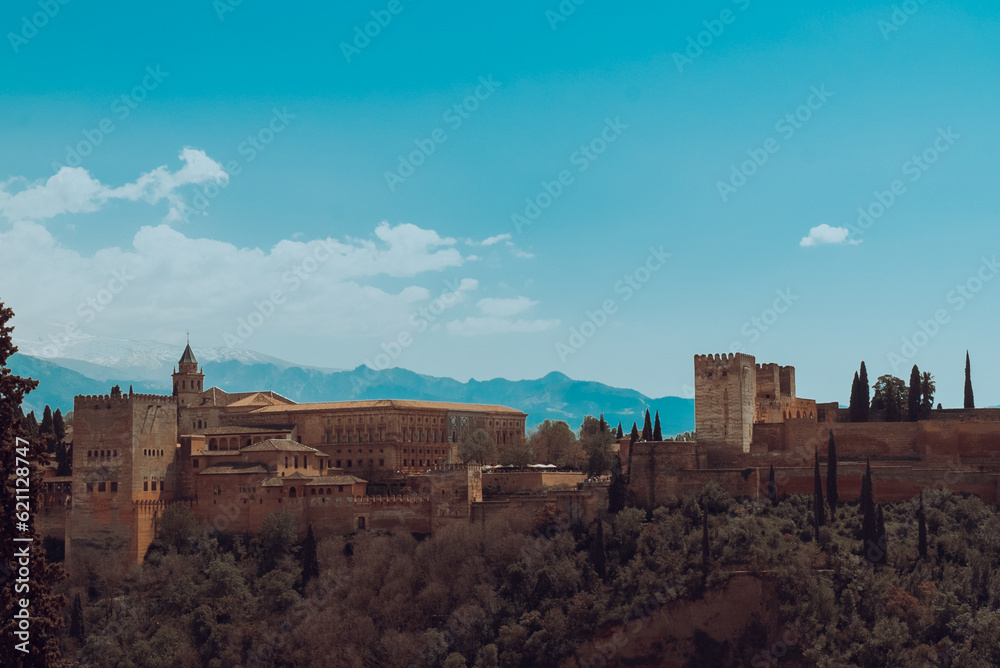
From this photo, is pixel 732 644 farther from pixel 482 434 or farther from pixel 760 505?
pixel 482 434

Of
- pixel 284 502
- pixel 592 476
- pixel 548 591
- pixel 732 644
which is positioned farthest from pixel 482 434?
pixel 732 644

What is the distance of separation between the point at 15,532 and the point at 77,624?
37.4m

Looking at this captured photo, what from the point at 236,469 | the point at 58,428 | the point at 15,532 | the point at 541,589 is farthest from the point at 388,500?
the point at 15,532

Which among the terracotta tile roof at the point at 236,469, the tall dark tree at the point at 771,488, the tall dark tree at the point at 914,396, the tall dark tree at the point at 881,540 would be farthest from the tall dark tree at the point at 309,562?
the tall dark tree at the point at 914,396

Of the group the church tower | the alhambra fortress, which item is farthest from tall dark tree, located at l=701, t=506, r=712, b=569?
the church tower

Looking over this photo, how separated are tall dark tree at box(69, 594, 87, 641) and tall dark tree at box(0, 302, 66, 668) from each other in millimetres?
36355

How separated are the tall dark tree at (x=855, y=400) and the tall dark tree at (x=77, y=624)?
134 ft

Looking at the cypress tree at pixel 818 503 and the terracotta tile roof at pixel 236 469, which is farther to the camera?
the terracotta tile roof at pixel 236 469

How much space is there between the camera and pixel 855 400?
206ft

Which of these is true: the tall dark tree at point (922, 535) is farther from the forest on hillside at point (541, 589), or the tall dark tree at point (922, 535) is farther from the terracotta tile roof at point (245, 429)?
the terracotta tile roof at point (245, 429)

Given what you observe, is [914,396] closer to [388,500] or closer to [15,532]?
[388,500]

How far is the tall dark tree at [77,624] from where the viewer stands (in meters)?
55.2

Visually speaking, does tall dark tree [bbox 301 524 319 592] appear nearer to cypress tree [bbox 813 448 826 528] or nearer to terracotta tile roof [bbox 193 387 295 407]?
terracotta tile roof [bbox 193 387 295 407]

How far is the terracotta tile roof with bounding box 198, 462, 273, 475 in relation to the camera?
6231cm
